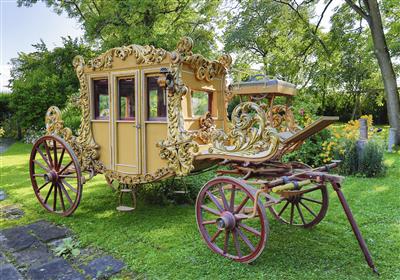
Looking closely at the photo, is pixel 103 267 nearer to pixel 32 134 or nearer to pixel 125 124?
pixel 125 124

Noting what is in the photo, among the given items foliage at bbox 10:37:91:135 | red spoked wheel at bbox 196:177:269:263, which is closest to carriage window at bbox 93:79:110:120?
red spoked wheel at bbox 196:177:269:263

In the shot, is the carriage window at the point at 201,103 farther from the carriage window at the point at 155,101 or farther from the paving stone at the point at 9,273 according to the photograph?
the paving stone at the point at 9,273

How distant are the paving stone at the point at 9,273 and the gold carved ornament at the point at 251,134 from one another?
85.4 inches

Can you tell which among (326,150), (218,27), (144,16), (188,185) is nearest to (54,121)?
(188,185)

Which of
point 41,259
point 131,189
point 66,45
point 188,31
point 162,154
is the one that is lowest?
point 41,259

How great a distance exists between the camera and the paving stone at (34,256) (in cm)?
311

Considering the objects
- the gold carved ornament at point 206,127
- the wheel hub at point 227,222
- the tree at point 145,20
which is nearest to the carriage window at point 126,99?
the gold carved ornament at point 206,127

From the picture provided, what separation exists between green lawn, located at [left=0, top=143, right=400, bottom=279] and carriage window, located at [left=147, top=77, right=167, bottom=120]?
1414mm

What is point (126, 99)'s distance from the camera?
415 cm

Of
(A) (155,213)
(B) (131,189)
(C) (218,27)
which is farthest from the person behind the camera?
(C) (218,27)

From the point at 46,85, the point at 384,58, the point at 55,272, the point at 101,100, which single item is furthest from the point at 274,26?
the point at 55,272

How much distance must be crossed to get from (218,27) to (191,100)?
475 inches

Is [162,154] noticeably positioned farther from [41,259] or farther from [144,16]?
[144,16]

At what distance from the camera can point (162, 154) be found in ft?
12.1
